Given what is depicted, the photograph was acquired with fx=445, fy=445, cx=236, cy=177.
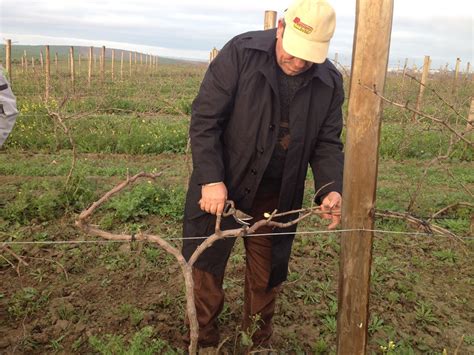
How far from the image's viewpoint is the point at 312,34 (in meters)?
1.97

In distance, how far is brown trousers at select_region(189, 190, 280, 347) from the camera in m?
2.58

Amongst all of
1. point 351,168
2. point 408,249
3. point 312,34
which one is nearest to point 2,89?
point 312,34

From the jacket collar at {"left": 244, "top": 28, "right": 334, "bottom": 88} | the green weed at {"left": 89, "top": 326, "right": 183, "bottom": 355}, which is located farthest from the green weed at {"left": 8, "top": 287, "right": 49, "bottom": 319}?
the jacket collar at {"left": 244, "top": 28, "right": 334, "bottom": 88}

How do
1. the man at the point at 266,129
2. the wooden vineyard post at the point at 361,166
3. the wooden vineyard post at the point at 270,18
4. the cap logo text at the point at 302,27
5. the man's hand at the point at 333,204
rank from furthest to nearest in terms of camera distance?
the wooden vineyard post at the point at 270,18 < the man's hand at the point at 333,204 < the man at the point at 266,129 < the cap logo text at the point at 302,27 < the wooden vineyard post at the point at 361,166

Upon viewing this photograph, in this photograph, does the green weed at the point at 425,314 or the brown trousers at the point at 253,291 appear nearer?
the brown trousers at the point at 253,291

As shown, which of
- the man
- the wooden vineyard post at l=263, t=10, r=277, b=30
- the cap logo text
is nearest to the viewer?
the cap logo text

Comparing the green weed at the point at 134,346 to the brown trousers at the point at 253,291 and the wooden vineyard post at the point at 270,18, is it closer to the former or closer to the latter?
the brown trousers at the point at 253,291

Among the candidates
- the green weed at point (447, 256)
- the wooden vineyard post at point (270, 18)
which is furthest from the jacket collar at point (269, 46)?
the wooden vineyard post at point (270, 18)

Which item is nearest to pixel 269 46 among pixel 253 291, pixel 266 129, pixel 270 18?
pixel 266 129

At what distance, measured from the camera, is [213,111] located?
2209 millimetres

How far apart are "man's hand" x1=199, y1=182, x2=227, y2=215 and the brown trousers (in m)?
0.40

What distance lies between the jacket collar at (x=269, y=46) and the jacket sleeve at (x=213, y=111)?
0.10 meters

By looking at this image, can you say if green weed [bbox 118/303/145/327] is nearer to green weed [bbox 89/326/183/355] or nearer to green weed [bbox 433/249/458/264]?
green weed [bbox 89/326/183/355]

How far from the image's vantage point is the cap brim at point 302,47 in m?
1.98
